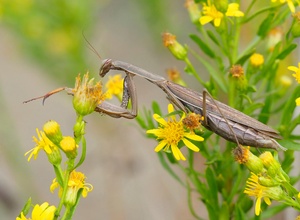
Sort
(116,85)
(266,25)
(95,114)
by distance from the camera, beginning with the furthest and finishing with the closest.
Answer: (95,114) → (116,85) → (266,25)

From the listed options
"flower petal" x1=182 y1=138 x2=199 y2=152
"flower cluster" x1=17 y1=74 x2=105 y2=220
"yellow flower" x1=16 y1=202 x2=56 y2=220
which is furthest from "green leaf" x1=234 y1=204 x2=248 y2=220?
"yellow flower" x1=16 y1=202 x2=56 y2=220

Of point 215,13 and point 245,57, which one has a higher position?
point 215,13

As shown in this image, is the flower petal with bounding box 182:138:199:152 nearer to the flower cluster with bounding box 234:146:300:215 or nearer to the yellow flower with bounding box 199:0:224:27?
the flower cluster with bounding box 234:146:300:215

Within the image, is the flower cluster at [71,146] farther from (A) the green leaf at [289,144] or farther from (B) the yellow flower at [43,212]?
(A) the green leaf at [289,144]

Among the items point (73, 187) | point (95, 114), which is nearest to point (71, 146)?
point (73, 187)

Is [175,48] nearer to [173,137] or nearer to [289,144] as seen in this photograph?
[173,137]

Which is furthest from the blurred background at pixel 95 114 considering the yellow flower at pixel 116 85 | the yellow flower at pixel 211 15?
the yellow flower at pixel 211 15
